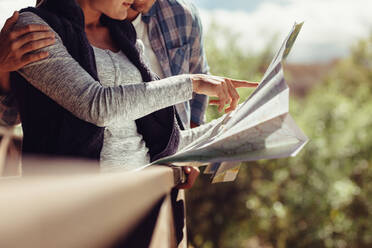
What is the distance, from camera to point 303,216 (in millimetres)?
5730

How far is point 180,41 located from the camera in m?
1.72

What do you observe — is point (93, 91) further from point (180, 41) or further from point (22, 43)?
point (180, 41)

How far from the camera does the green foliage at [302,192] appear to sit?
5.09 m

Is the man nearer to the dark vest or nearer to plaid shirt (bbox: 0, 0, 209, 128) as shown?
plaid shirt (bbox: 0, 0, 209, 128)

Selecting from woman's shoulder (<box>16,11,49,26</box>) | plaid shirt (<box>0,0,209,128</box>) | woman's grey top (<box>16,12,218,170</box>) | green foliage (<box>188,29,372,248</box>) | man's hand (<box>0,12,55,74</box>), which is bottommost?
green foliage (<box>188,29,372,248</box>)

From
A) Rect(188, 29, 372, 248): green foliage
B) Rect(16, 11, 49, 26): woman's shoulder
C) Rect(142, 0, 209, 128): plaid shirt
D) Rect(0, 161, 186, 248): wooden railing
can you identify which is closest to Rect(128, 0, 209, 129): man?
Rect(142, 0, 209, 128): plaid shirt

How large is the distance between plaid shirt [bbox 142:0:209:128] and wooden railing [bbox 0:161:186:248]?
1242 millimetres

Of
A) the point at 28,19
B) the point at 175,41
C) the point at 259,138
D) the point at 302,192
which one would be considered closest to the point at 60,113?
the point at 28,19

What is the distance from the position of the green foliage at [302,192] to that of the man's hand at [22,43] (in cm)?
402

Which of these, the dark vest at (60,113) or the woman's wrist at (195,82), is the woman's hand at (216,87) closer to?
the woman's wrist at (195,82)

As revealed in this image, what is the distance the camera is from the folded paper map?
2.42 ft

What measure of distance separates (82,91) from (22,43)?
0.17 metres

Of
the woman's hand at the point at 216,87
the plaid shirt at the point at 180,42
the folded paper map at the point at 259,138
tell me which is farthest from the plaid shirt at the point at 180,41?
the folded paper map at the point at 259,138

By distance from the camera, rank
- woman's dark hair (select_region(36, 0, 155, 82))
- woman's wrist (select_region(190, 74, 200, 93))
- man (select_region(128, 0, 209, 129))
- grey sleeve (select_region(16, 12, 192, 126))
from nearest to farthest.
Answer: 1. grey sleeve (select_region(16, 12, 192, 126))
2. woman's wrist (select_region(190, 74, 200, 93))
3. woman's dark hair (select_region(36, 0, 155, 82))
4. man (select_region(128, 0, 209, 129))
